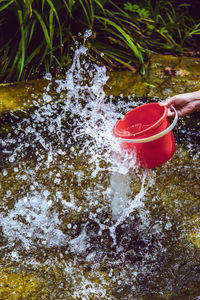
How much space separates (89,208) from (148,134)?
2.76ft

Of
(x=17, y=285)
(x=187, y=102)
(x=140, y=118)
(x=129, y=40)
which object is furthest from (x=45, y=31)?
(x=17, y=285)

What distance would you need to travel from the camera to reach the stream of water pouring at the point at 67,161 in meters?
2.00

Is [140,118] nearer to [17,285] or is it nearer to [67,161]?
[67,161]

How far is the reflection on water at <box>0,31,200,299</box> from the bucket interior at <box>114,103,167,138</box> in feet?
0.59

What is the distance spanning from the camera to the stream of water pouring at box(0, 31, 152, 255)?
2000 millimetres

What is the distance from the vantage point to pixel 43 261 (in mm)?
1775

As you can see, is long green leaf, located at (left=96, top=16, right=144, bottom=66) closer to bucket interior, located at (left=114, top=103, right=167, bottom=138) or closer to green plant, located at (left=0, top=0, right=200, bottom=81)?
green plant, located at (left=0, top=0, right=200, bottom=81)

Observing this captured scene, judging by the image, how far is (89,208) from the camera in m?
2.05

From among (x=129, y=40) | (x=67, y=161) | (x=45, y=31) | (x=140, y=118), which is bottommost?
(x=67, y=161)

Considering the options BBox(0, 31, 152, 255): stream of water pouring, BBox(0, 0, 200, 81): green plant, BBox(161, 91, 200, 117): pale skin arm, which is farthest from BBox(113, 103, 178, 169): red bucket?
BBox(0, 0, 200, 81): green plant

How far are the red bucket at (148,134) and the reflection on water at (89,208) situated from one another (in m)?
0.17

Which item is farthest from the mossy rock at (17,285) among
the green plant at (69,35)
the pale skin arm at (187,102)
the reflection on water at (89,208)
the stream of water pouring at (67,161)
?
the green plant at (69,35)

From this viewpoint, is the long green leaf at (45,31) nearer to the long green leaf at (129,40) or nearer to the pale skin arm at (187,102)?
the long green leaf at (129,40)

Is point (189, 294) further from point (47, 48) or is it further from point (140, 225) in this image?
point (47, 48)
